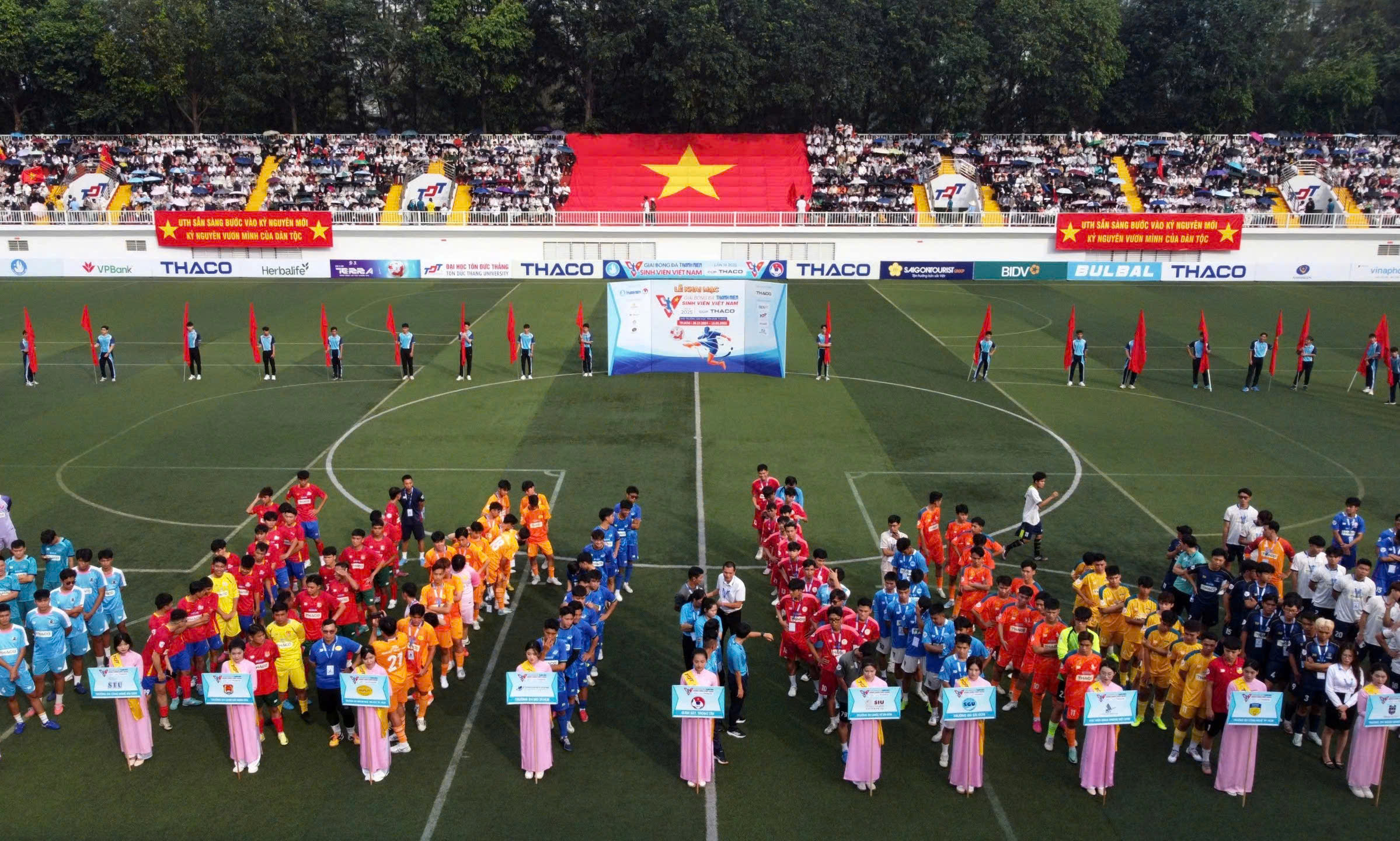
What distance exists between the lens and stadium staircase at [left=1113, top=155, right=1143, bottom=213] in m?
51.6

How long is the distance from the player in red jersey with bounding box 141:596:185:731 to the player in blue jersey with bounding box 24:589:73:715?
3.64 feet

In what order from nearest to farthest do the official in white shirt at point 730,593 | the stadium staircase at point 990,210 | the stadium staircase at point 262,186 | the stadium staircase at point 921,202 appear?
the official in white shirt at point 730,593 < the stadium staircase at point 990,210 < the stadium staircase at point 921,202 < the stadium staircase at point 262,186

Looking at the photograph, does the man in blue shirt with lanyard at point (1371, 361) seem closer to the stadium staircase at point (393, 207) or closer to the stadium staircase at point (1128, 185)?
the stadium staircase at point (1128, 185)

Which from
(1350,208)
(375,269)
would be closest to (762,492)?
(375,269)

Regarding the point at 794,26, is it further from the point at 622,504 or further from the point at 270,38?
the point at 622,504

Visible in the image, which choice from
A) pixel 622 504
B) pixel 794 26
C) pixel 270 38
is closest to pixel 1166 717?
pixel 622 504

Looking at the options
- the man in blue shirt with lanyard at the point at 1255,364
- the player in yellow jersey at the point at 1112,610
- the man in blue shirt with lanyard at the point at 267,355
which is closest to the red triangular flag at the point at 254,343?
the man in blue shirt with lanyard at the point at 267,355

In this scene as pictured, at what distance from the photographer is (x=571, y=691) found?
1107 cm

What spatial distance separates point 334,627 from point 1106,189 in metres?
50.8

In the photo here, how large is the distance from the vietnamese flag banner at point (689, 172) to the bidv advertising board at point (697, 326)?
26.5 metres

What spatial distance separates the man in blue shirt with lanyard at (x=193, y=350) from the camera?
2695cm

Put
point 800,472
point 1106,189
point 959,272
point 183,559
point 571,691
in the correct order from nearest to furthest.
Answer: point 571,691 → point 183,559 → point 800,472 → point 959,272 → point 1106,189

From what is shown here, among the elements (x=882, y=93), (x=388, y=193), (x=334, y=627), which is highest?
(x=882, y=93)

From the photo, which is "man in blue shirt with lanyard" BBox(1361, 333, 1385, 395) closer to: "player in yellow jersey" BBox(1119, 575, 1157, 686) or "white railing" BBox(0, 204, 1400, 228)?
"player in yellow jersey" BBox(1119, 575, 1157, 686)
